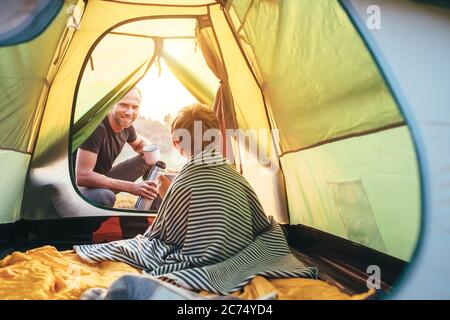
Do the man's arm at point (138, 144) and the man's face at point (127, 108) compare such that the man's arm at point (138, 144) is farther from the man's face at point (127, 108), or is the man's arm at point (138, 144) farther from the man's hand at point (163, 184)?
the man's hand at point (163, 184)

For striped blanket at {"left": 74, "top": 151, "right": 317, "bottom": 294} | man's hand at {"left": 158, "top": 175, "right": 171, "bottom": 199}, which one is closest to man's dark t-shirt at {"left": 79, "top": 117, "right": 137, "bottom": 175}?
man's hand at {"left": 158, "top": 175, "right": 171, "bottom": 199}

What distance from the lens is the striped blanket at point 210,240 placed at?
1282mm

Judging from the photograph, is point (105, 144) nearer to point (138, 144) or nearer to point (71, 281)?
point (138, 144)

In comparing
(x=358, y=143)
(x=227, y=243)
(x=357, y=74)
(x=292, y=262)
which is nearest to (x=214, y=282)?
(x=227, y=243)

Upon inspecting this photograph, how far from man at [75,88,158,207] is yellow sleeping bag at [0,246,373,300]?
77cm

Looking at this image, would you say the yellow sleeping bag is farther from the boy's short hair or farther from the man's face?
the man's face

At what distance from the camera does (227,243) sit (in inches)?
53.8

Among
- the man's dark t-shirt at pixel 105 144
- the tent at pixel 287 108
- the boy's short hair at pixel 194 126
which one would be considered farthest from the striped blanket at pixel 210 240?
the man's dark t-shirt at pixel 105 144

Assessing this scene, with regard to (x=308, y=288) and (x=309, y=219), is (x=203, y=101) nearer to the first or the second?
(x=309, y=219)

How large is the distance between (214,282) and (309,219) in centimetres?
73

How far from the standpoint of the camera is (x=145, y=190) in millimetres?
2350

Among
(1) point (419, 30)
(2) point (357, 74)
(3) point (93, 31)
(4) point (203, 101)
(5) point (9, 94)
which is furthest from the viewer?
(4) point (203, 101)

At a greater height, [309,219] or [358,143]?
[358,143]

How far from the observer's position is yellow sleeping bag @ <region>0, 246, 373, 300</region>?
112 cm
